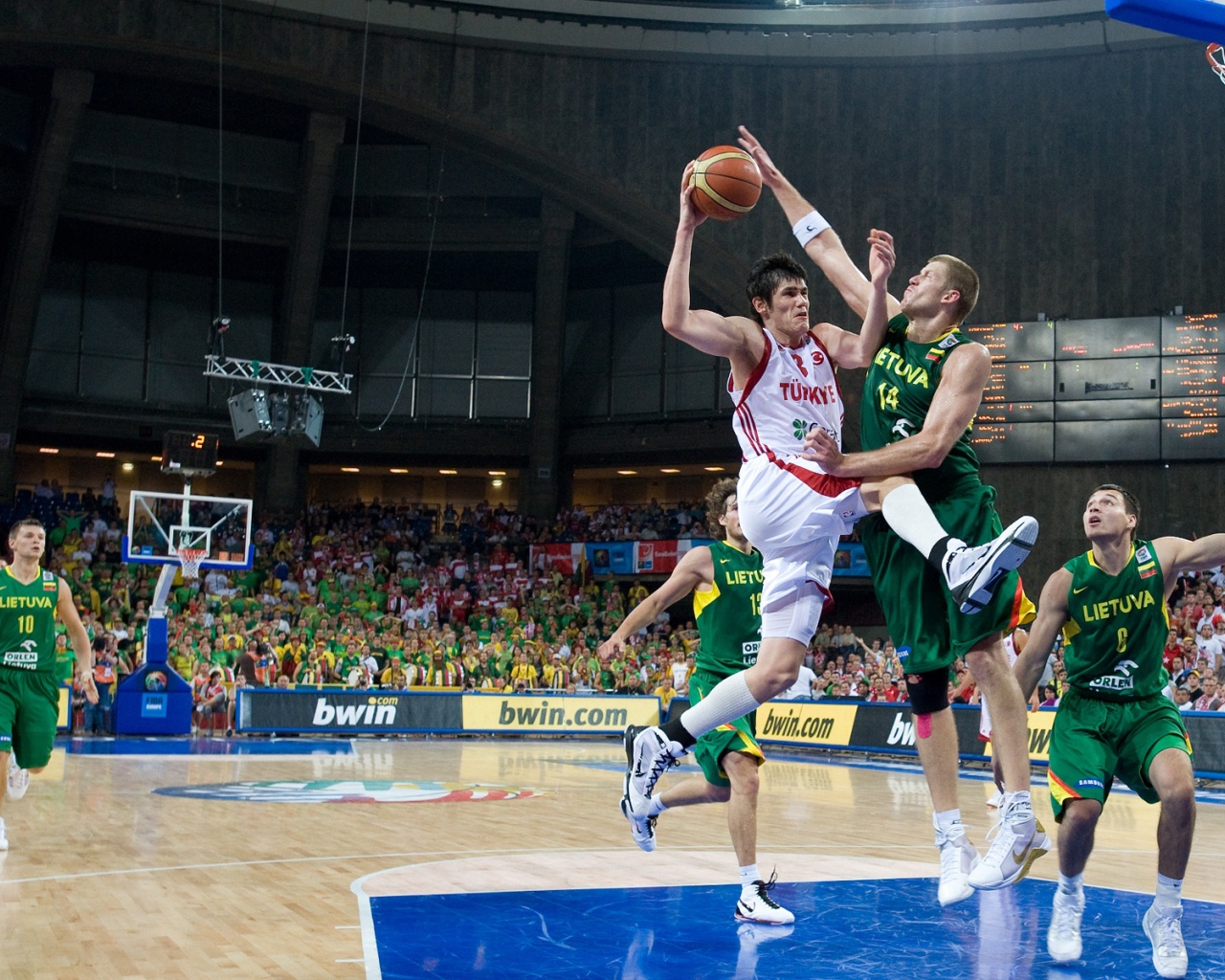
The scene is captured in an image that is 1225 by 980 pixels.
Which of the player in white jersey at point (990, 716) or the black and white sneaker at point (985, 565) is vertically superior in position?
the black and white sneaker at point (985, 565)

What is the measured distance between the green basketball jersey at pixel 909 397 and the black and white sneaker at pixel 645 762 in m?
1.75

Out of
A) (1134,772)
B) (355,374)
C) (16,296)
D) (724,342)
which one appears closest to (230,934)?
(724,342)

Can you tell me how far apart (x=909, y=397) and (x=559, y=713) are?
774 inches

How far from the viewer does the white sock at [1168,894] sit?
5.93 metres

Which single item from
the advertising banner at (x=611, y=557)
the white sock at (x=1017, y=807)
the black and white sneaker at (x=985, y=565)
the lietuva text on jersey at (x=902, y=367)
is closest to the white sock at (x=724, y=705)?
the white sock at (x=1017, y=807)

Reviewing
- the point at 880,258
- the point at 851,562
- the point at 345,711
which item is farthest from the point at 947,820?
the point at 851,562

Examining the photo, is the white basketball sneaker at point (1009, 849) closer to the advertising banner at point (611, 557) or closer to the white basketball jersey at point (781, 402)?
the white basketball jersey at point (781, 402)

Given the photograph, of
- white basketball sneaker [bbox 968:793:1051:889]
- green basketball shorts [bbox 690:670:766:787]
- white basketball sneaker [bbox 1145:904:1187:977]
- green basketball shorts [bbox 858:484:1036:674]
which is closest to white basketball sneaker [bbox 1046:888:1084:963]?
white basketball sneaker [bbox 1145:904:1187:977]

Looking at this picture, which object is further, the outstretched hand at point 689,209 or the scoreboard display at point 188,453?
the scoreboard display at point 188,453

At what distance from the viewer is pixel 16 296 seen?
31.4 metres

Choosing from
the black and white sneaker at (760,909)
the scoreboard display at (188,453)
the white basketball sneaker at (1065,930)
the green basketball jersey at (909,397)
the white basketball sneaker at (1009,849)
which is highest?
the scoreboard display at (188,453)

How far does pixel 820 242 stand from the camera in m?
6.24

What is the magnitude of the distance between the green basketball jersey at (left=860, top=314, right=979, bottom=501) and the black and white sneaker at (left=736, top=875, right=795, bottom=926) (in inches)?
106

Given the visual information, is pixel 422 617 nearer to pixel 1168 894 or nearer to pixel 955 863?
pixel 1168 894
